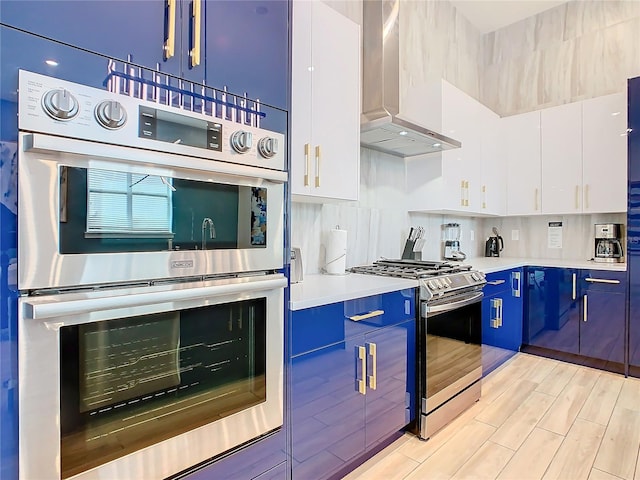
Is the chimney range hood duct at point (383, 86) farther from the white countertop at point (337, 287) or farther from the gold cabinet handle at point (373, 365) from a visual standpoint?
the gold cabinet handle at point (373, 365)

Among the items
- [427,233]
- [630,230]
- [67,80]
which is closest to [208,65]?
[67,80]

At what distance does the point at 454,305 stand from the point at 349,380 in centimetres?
88

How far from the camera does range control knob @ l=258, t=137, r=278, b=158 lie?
1304 millimetres

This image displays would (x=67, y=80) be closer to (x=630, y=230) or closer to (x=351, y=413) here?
(x=351, y=413)

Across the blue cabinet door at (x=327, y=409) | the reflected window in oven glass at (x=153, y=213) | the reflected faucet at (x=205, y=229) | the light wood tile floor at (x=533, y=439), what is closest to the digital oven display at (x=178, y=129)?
the reflected window in oven glass at (x=153, y=213)

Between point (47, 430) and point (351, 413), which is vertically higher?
point (47, 430)

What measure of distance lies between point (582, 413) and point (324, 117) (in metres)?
2.46

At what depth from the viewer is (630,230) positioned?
297 cm

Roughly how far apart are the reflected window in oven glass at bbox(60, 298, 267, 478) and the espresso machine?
11.3 ft

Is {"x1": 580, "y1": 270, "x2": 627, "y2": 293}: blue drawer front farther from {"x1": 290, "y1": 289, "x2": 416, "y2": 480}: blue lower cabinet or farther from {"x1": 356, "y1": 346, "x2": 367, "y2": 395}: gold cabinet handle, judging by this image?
{"x1": 356, "y1": 346, "x2": 367, "y2": 395}: gold cabinet handle

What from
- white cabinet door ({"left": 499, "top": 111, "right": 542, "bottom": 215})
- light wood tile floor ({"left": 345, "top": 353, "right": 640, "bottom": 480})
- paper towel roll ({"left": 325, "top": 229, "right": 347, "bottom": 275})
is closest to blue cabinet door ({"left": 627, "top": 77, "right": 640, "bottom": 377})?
light wood tile floor ({"left": 345, "top": 353, "right": 640, "bottom": 480})

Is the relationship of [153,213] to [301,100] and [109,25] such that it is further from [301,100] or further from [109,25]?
[301,100]

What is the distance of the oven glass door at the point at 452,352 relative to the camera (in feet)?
6.83

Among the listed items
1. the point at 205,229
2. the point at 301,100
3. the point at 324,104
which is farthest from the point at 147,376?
the point at 324,104
